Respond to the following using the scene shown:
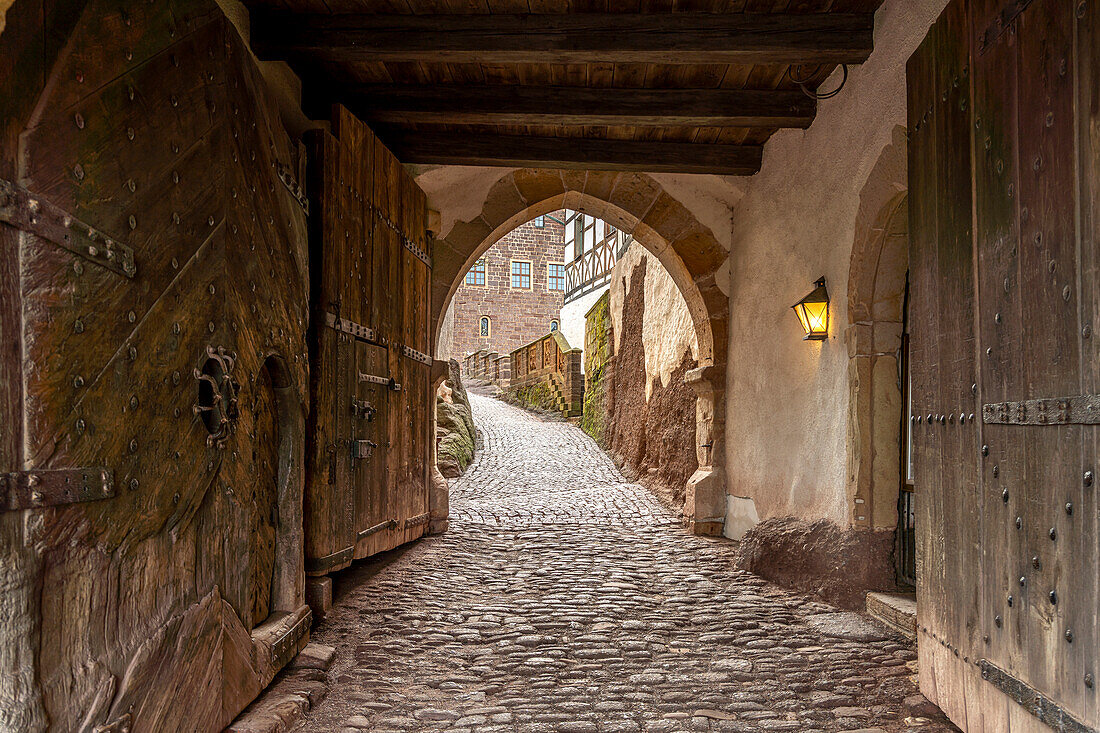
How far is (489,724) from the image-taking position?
238 centimetres

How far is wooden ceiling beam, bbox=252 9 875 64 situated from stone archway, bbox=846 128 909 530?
86cm

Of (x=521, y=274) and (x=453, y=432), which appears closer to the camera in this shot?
(x=453, y=432)

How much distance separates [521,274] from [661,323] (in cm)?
2119

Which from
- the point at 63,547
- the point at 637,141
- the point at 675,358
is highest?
the point at 637,141

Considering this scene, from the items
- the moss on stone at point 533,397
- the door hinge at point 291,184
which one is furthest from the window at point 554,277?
the door hinge at point 291,184

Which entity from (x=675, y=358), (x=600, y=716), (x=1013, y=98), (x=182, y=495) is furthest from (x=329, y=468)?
(x=675, y=358)

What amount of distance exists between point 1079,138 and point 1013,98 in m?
0.36

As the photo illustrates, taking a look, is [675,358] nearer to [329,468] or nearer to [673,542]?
[673,542]

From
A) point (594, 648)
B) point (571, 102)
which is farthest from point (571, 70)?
point (594, 648)

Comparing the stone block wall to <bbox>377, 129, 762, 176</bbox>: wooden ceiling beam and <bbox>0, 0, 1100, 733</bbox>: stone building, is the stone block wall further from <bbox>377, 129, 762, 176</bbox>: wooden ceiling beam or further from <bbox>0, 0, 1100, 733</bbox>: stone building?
<bbox>0, 0, 1100, 733</bbox>: stone building

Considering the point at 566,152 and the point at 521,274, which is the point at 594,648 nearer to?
the point at 566,152

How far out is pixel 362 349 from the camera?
3.76 m

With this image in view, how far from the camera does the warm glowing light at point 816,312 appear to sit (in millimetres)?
3971

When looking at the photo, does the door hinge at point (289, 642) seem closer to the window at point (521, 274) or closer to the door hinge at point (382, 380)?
the door hinge at point (382, 380)
